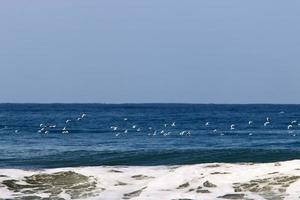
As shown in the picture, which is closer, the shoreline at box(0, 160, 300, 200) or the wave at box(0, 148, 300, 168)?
the shoreline at box(0, 160, 300, 200)

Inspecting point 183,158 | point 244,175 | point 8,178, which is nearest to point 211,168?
point 244,175

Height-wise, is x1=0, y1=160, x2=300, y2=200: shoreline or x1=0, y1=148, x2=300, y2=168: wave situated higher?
x1=0, y1=160, x2=300, y2=200: shoreline

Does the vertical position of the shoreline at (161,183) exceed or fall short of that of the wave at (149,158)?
it exceeds it

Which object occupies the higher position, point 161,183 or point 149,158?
point 161,183

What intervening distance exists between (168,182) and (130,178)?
1348 mm

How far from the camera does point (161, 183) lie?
563 inches

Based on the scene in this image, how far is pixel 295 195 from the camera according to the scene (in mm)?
12992

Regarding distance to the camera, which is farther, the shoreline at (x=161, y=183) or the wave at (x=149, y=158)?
the wave at (x=149, y=158)

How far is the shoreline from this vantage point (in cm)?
1345

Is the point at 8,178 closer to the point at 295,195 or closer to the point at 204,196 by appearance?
the point at 204,196

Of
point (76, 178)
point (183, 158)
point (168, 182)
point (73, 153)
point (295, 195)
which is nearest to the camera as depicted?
point (295, 195)

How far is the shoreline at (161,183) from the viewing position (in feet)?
44.1

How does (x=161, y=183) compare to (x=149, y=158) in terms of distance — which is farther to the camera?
(x=149, y=158)

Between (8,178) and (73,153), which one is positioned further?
(73,153)
